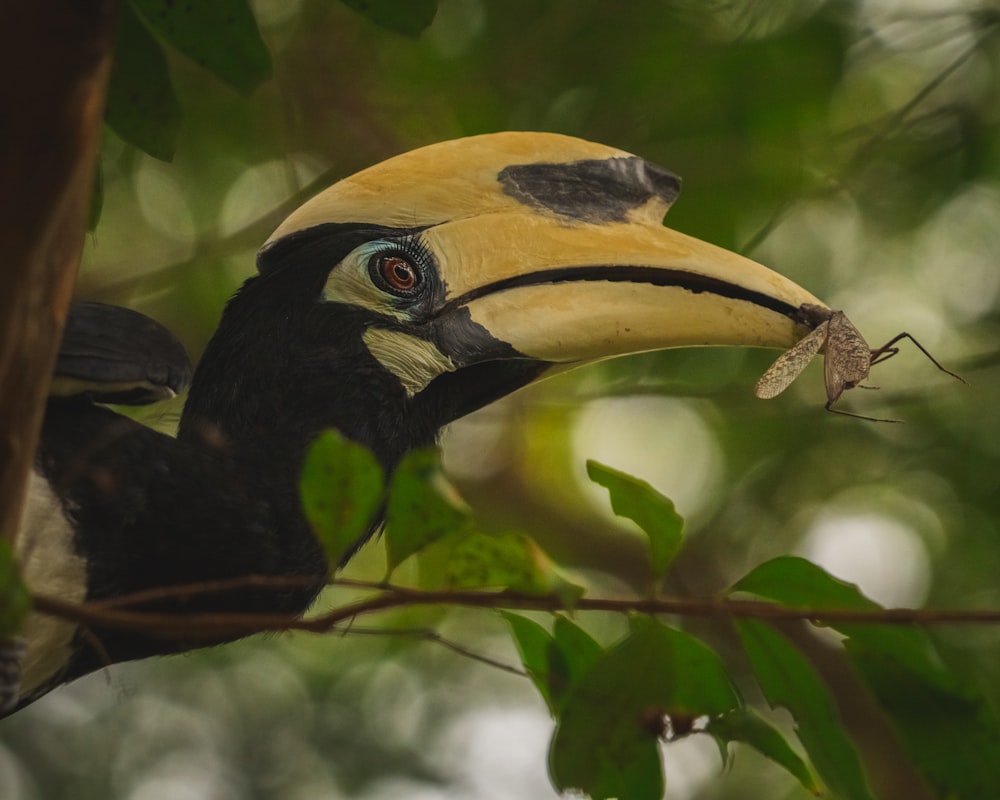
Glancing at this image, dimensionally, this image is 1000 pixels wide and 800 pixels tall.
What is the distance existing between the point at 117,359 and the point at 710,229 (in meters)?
1.61

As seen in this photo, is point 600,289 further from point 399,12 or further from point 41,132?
point 41,132

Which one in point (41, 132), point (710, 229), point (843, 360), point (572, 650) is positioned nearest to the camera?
point (41, 132)

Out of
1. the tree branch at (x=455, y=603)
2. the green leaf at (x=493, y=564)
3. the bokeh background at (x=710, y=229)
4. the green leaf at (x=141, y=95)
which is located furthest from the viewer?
the bokeh background at (x=710, y=229)

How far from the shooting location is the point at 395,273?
6.10ft

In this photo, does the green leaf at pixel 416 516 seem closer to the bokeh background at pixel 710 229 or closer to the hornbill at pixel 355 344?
→ the hornbill at pixel 355 344

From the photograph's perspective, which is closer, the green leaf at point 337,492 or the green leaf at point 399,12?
the green leaf at point 337,492

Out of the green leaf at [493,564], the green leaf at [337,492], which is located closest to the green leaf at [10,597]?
the green leaf at [337,492]

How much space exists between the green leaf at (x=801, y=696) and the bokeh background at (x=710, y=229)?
4.60ft

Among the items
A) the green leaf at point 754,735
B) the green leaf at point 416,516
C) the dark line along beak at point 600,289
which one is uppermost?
the dark line along beak at point 600,289

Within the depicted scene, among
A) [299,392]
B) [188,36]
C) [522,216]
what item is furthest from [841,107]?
[188,36]

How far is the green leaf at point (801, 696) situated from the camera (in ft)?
4.04

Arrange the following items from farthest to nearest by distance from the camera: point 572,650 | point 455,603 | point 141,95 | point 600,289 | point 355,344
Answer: point 355,344 < point 600,289 < point 141,95 < point 572,650 < point 455,603

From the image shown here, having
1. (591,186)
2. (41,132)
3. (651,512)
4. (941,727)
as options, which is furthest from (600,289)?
(41,132)

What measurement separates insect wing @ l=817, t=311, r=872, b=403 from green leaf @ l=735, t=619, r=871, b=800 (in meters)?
0.43
